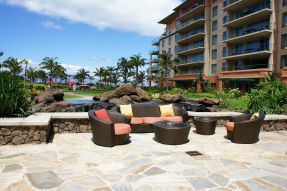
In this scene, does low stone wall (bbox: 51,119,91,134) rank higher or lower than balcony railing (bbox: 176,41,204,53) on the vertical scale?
lower

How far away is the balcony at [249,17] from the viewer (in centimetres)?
3553

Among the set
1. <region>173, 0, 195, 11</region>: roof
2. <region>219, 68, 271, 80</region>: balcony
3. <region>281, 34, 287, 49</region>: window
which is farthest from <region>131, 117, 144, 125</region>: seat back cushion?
<region>173, 0, 195, 11</region>: roof

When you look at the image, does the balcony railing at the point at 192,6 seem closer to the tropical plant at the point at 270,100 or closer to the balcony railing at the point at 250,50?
the balcony railing at the point at 250,50

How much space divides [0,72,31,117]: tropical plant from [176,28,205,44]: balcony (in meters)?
44.4

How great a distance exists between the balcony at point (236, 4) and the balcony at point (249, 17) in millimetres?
898

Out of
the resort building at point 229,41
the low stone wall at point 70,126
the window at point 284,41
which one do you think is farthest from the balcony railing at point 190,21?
the low stone wall at point 70,126

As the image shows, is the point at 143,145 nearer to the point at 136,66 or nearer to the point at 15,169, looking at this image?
the point at 15,169

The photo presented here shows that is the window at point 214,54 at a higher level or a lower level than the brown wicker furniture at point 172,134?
A: higher

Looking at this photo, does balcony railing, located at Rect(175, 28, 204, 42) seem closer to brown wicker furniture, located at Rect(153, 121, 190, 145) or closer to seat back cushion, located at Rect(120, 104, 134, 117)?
seat back cushion, located at Rect(120, 104, 134, 117)

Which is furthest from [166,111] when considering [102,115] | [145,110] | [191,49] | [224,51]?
[191,49]

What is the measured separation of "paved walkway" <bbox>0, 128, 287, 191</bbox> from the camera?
16.3 ft

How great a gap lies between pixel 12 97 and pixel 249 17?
36283mm

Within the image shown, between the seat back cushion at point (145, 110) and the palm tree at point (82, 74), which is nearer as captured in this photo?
the seat back cushion at point (145, 110)

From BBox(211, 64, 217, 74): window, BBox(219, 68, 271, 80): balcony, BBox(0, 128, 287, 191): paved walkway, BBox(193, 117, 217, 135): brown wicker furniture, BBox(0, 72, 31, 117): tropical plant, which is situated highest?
BBox(211, 64, 217, 74): window
